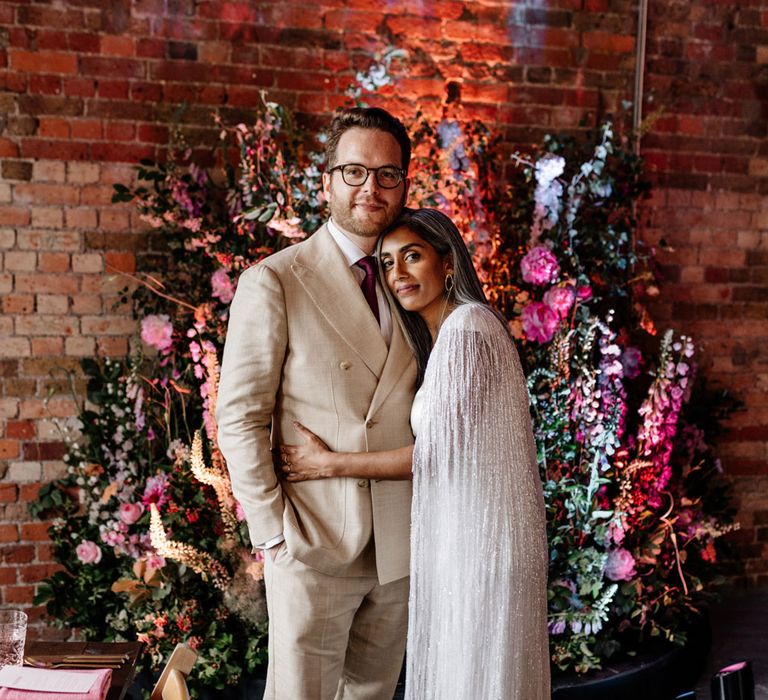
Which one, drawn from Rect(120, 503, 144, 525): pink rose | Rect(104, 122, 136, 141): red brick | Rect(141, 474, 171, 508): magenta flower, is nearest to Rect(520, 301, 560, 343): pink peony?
Rect(141, 474, 171, 508): magenta flower

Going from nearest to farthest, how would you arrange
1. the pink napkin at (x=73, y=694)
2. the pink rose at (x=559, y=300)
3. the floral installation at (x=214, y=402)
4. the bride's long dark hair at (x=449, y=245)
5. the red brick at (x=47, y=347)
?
the pink napkin at (x=73, y=694), the bride's long dark hair at (x=449, y=245), the floral installation at (x=214, y=402), the pink rose at (x=559, y=300), the red brick at (x=47, y=347)

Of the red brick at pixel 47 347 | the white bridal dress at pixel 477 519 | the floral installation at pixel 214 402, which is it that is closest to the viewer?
the white bridal dress at pixel 477 519

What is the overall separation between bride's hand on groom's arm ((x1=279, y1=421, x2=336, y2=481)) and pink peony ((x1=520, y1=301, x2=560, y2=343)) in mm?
1274

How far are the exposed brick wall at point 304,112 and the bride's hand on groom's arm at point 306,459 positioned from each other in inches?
61.8

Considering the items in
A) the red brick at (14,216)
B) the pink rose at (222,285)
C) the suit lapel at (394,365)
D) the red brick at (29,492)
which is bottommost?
the red brick at (29,492)

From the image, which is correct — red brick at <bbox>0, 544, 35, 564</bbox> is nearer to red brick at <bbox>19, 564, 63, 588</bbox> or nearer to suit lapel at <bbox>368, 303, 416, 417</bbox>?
red brick at <bbox>19, 564, 63, 588</bbox>

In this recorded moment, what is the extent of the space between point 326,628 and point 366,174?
1.12 meters

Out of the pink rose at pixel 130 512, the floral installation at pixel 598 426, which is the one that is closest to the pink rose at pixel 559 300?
the floral installation at pixel 598 426

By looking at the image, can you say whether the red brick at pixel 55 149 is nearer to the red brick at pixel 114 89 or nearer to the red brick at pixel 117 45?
the red brick at pixel 114 89

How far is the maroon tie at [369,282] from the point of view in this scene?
208 centimetres

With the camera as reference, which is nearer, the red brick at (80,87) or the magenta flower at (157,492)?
the magenta flower at (157,492)

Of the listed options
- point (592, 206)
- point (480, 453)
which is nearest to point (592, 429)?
point (592, 206)

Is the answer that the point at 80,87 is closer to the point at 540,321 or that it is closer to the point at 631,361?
the point at 540,321

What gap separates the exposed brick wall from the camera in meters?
3.21
